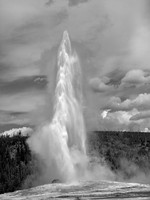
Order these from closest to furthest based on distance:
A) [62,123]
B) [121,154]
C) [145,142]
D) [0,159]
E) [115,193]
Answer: [115,193]
[62,123]
[121,154]
[0,159]
[145,142]

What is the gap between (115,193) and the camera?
31547 mm

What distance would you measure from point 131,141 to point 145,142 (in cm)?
554

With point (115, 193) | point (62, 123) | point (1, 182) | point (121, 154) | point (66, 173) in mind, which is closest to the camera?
point (115, 193)

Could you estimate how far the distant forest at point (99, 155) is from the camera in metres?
81.1

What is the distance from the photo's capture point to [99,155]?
6531cm

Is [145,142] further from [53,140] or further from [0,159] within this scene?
[53,140]

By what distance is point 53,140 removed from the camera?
44188 millimetres

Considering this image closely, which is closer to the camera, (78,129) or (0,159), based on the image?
(78,129)

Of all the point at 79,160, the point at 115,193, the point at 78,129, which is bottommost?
the point at 115,193

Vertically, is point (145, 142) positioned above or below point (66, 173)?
above

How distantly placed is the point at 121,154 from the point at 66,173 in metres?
61.5

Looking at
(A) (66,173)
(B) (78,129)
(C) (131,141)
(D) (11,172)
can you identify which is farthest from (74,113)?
(C) (131,141)

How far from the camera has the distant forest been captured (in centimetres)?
8112

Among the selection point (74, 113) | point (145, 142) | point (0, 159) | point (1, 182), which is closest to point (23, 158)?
point (0, 159)
